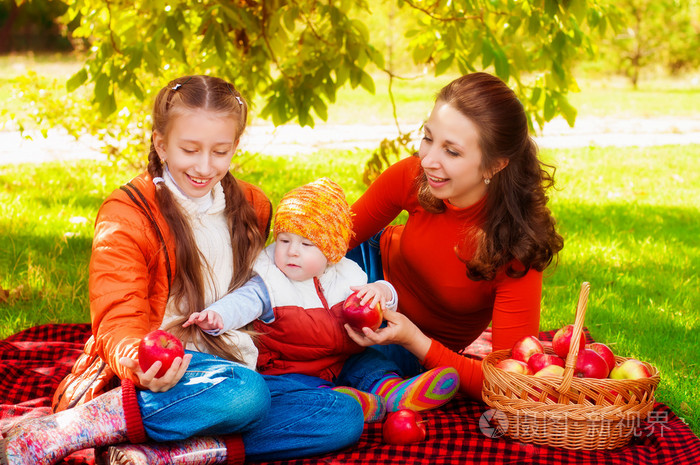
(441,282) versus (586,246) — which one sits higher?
(441,282)

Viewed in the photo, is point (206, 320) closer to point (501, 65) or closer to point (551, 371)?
point (551, 371)

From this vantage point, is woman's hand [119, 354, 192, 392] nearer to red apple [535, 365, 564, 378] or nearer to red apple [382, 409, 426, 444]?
red apple [382, 409, 426, 444]

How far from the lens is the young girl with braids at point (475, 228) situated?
302 cm

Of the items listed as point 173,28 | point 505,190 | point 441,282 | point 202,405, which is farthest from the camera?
point 173,28

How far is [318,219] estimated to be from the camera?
2996 mm

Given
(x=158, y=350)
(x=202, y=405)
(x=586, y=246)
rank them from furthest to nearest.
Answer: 1. (x=586, y=246)
2. (x=202, y=405)
3. (x=158, y=350)

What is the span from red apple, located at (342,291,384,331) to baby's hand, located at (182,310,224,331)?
484mm

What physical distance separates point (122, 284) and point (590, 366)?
1.66 metres

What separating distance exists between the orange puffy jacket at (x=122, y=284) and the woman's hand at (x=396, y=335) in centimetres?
75

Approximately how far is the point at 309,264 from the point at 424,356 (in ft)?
1.97

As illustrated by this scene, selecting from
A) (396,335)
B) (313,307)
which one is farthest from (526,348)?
(313,307)

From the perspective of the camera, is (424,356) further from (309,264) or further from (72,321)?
(72,321)

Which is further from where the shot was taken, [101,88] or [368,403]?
[101,88]

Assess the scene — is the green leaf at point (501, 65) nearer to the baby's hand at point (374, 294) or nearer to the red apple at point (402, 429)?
the baby's hand at point (374, 294)
